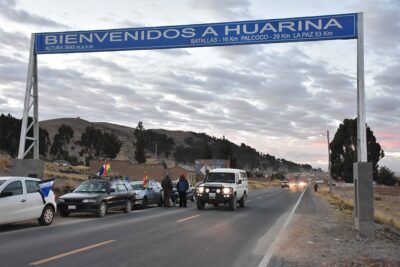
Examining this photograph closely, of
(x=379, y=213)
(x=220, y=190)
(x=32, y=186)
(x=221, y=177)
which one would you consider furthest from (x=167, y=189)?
(x=32, y=186)

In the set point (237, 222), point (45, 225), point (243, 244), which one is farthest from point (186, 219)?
point (243, 244)

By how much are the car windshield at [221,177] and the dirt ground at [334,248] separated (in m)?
9.38

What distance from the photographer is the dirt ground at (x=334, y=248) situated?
10.3 meters

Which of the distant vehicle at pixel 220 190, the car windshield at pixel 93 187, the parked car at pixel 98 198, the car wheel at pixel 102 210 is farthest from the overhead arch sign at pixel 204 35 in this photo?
the distant vehicle at pixel 220 190

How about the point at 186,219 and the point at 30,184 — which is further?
the point at 186,219

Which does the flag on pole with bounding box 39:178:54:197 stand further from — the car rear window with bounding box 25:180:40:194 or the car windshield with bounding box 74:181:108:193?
the car windshield with bounding box 74:181:108:193

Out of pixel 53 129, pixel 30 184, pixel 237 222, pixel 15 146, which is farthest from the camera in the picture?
pixel 53 129

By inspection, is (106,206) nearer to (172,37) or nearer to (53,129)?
(172,37)

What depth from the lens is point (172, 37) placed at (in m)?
20.2

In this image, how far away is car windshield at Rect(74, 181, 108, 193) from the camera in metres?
20.9

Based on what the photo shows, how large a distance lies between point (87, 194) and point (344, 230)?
997 cm

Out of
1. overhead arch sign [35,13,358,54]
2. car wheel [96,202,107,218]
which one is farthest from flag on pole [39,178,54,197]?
overhead arch sign [35,13,358,54]

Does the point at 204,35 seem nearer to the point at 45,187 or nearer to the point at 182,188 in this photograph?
the point at 45,187

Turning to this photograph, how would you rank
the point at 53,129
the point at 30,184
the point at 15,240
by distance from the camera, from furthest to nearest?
the point at 53,129
the point at 30,184
the point at 15,240
